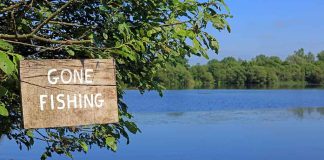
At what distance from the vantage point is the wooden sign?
74.4 inches

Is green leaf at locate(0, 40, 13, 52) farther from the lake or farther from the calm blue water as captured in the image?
the calm blue water

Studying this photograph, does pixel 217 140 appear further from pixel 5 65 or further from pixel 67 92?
pixel 5 65

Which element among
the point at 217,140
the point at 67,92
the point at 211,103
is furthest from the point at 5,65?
the point at 211,103

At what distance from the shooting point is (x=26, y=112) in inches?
73.8

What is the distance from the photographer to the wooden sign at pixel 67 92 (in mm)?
1889

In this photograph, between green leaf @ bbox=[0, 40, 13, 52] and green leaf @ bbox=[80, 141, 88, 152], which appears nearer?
green leaf @ bbox=[0, 40, 13, 52]

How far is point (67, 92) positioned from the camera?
1.93 metres

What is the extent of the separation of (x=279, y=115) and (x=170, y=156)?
13.4 meters

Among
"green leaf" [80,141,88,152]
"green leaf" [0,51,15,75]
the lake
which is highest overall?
"green leaf" [0,51,15,75]

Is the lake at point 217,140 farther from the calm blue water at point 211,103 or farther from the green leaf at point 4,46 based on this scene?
the green leaf at point 4,46

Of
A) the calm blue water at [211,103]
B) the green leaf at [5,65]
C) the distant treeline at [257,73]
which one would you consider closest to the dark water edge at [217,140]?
the calm blue water at [211,103]

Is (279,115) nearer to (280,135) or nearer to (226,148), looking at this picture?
(280,135)

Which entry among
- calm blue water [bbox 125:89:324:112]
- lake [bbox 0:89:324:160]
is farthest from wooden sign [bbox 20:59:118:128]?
calm blue water [bbox 125:89:324:112]

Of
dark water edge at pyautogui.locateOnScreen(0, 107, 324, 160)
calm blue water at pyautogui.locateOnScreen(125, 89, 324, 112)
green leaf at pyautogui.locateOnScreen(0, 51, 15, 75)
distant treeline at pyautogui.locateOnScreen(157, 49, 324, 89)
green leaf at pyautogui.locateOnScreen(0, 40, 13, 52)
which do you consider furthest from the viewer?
distant treeline at pyautogui.locateOnScreen(157, 49, 324, 89)
